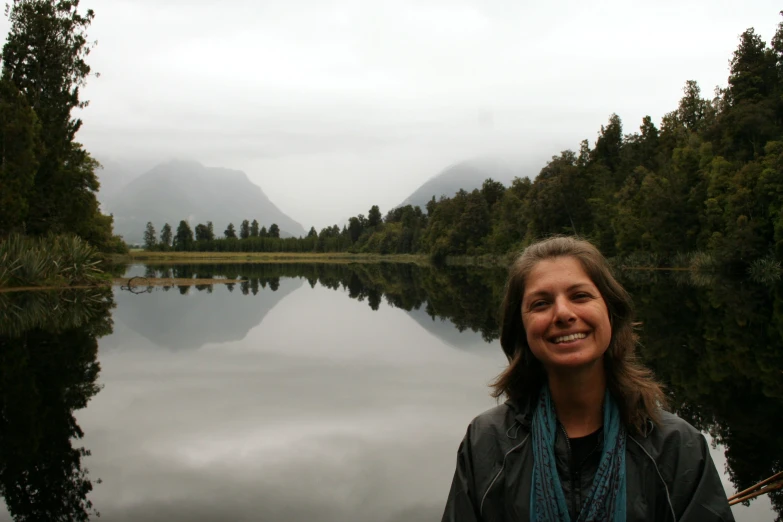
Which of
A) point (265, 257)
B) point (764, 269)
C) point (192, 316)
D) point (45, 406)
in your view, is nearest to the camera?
point (45, 406)

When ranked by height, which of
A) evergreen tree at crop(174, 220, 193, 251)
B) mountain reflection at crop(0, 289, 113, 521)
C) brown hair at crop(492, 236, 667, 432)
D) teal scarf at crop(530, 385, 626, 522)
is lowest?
mountain reflection at crop(0, 289, 113, 521)

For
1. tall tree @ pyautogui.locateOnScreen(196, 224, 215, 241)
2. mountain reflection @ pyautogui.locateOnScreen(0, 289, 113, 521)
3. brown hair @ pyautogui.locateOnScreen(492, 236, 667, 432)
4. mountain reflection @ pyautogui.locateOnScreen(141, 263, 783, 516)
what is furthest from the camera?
tall tree @ pyautogui.locateOnScreen(196, 224, 215, 241)

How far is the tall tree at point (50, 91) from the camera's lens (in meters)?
31.9

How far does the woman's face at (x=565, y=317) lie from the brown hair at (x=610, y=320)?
0.18 ft

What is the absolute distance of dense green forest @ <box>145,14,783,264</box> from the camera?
40.2m

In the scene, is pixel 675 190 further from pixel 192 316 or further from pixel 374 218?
pixel 374 218

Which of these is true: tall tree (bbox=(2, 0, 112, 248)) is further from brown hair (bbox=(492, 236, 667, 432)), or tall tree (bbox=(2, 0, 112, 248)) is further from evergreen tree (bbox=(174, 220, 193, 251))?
evergreen tree (bbox=(174, 220, 193, 251))

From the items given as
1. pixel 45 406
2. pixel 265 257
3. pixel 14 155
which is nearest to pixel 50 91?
pixel 14 155

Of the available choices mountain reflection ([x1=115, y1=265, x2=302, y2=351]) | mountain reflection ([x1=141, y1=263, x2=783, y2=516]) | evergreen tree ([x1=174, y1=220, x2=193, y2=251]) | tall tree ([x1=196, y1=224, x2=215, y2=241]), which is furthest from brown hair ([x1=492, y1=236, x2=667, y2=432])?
tall tree ([x1=196, y1=224, x2=215, y2=241])

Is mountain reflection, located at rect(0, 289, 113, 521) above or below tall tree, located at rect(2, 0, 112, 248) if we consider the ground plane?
below

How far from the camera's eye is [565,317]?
103 inches

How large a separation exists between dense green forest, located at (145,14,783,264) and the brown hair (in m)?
36.3

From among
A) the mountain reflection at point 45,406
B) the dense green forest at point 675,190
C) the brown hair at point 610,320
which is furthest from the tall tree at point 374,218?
→ the brown hair at point 610,320

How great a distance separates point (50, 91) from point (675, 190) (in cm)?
4489
